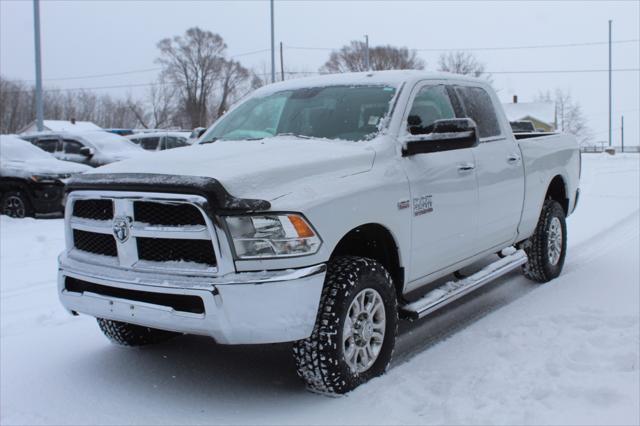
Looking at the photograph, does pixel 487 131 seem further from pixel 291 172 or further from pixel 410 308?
pixel 291 172

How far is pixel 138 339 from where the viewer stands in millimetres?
4648

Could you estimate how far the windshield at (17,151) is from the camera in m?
12.5

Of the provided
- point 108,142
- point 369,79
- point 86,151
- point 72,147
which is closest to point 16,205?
point 86,151

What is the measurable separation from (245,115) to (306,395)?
2385mm

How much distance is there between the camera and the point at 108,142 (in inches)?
626

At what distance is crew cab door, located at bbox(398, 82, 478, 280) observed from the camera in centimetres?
430

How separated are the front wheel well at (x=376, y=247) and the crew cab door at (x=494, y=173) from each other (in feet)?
3.43

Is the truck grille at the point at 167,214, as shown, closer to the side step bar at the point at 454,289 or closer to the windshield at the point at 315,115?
the windshield at the point at 315,115

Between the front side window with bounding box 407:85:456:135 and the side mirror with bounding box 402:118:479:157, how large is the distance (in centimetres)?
17

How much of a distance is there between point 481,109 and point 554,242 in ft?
5.83

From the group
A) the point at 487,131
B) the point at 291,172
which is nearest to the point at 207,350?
the point at 291,172

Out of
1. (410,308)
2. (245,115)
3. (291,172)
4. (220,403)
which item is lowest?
(220,403)

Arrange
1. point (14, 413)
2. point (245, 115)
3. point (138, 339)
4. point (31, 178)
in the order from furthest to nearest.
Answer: point (31, 178), point (245, 115), point (138, 339), point (14, 413)

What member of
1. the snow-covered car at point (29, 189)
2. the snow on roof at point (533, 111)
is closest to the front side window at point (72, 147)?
the snow-covered car at point (29, 189)
